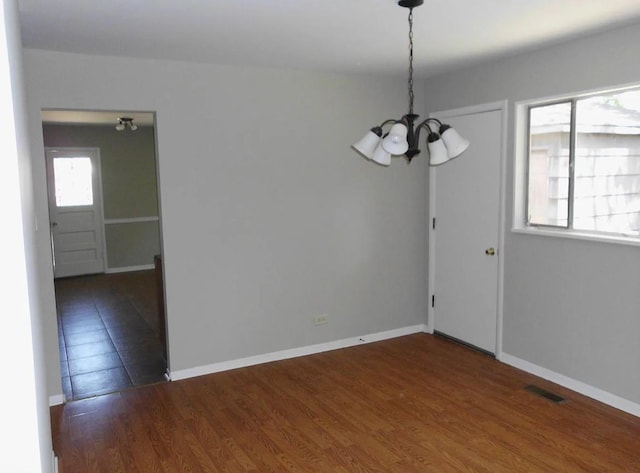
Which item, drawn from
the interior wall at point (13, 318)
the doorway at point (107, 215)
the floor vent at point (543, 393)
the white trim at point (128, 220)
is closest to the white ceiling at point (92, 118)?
the doorway at point (107, 215)

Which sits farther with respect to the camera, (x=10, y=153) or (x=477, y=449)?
(x=477, y=449)

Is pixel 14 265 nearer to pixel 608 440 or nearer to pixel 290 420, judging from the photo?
pixel 290 420

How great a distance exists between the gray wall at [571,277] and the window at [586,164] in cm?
15

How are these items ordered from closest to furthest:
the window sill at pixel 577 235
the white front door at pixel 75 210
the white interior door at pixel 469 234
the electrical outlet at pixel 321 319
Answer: the window sill at pixel 577 235 < the white interior door at pixel 469 234 < the electrical outlet at pixel 321 319 < the white front door at pixel 75 210

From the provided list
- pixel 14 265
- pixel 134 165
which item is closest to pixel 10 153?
pixel 14 265

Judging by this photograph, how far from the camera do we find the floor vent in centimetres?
368

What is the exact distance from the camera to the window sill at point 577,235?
3.39 metres

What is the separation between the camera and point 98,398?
3.88 metres

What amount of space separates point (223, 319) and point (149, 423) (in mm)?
1103

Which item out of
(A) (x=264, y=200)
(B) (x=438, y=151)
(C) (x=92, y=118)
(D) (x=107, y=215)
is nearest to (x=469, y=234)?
(A) (x=264, y=200)

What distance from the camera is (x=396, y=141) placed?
2582 mm

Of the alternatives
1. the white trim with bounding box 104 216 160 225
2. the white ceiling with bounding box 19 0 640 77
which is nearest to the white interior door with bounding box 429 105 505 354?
the white ceiling with bounding box 19 0 640 77

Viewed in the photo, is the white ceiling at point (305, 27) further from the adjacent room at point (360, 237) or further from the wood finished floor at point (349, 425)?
the wood finished floor at point (349, 425)

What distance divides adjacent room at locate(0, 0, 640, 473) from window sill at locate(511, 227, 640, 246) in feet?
0.08
